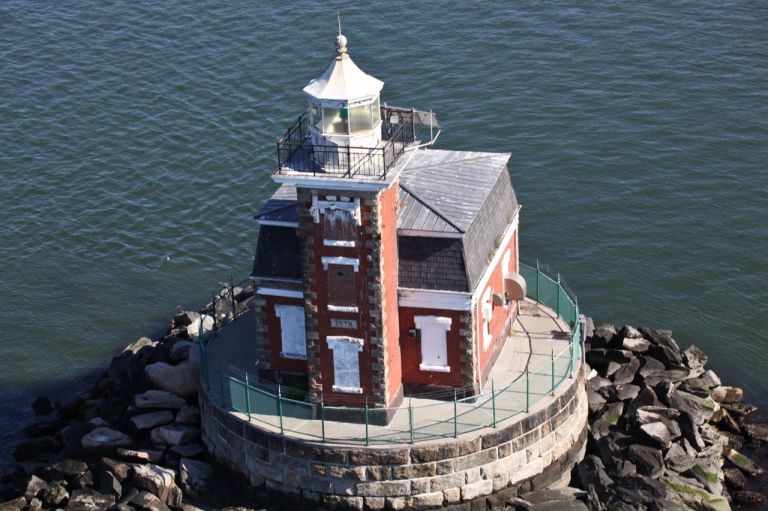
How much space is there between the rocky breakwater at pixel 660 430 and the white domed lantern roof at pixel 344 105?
12911 mm

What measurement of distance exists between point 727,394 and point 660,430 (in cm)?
626

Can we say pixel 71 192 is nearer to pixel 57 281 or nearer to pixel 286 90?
pixel 57 281

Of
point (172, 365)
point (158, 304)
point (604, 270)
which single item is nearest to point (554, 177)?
point (604, 270)

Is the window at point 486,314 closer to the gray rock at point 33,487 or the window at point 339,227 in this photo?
the window at point 339,227

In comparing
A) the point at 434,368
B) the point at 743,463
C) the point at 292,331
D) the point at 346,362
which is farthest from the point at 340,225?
the point at 743,463

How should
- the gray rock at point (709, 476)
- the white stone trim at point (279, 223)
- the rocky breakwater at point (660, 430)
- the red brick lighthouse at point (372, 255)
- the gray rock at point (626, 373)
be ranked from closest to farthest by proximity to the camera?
the red brick lighthouse at point (372, 255) → the white stone trim at point (279, 223) → the rocky breakwater at point (660, 430) → the gray rock at point (709, 476) → the gray rock at point (626, 373)

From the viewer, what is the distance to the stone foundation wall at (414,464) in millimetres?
39844

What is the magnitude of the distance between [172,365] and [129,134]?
2438cm

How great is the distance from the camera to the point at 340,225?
38.5 metres

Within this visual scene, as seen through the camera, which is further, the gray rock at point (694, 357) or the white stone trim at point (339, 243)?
the gray rock at point (694, 357)

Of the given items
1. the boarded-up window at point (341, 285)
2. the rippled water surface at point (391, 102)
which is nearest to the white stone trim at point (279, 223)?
the boarded-up window at point (341, 285)

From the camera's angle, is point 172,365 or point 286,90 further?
point 286,90

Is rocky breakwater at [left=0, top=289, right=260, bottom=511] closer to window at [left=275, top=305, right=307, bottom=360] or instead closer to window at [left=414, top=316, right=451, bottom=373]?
window at [left=275, top=305, right=307, bottom=360]

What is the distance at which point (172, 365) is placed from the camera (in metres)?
47.6
